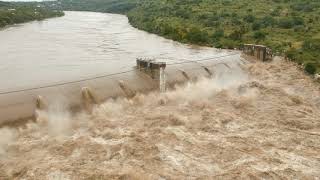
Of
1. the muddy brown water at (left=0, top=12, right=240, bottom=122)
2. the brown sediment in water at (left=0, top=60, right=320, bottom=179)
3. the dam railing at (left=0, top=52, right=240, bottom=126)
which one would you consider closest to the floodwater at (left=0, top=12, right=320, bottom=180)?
the brown sediment in water at (left=0, top=60, right=320, bottom=179)

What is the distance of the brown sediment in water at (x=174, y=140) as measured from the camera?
1152 centimetres

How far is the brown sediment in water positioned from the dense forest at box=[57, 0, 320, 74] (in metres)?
8.28

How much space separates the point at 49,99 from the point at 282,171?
861cm

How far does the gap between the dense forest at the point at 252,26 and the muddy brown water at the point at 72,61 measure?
3573 mm

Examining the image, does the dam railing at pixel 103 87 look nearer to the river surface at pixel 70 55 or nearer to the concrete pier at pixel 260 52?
the river surface at pixel 70 55

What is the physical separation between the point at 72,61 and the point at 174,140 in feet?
40.0

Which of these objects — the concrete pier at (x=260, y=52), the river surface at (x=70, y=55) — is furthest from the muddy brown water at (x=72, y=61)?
the concrete pier at (x=260, y=52)

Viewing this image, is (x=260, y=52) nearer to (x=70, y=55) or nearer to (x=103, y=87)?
(x=70, y=55)

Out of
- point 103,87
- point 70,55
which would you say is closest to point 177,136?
point 103,87

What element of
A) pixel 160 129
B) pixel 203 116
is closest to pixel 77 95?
pixel 160 129

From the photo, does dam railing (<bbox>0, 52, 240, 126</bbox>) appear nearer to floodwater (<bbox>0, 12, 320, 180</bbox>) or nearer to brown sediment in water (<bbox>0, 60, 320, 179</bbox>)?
floodwater (<bbox>0, 12, 320, 180</bbox>)

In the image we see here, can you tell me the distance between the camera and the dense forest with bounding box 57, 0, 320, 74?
29625 mm

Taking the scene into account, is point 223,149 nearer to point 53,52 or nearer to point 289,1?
point 53,52

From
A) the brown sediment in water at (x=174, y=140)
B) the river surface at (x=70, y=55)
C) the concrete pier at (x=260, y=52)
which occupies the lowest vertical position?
the brown sediment in water at (x=174, y=140)
